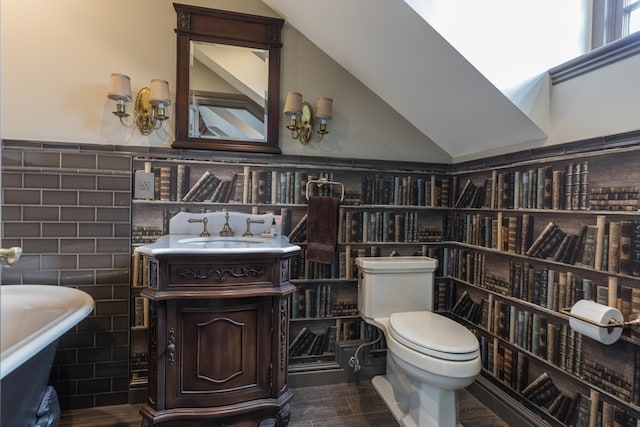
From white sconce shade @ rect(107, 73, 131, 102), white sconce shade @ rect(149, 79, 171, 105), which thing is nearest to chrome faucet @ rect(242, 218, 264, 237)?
white sconce shade @ rect(149, 79, 171, 105)

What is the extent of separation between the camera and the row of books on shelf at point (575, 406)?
143 centimetres

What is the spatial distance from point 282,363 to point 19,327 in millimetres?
1048

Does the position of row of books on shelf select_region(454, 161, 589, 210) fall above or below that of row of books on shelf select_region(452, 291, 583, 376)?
above

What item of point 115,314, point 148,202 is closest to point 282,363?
point 115,314

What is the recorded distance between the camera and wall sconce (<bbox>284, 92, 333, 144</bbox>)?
217cm

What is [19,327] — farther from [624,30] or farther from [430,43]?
[624,30]

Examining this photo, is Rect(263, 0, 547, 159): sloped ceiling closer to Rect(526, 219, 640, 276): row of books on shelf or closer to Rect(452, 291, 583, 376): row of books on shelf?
Rect(526, 219, 640, 276): row of books on shelf

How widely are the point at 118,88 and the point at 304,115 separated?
1.02 meters

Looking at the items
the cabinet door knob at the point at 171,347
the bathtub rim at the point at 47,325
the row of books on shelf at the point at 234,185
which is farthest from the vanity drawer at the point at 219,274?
the row of books on shelf at the point at 234,185

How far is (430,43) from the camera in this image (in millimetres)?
1730

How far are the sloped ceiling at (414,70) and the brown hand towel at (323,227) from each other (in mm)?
787

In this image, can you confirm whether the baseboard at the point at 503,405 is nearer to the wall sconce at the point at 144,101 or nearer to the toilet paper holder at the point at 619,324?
the toilet paper holder at the point at 619,324

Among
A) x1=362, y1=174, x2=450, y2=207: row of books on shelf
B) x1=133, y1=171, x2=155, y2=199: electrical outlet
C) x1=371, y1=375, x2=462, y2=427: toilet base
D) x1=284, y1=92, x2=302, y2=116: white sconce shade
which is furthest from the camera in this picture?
x1=362, y1=174, x2=450, y2=207: row of books on shelf

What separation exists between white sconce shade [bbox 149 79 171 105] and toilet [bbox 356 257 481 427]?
1.45m
